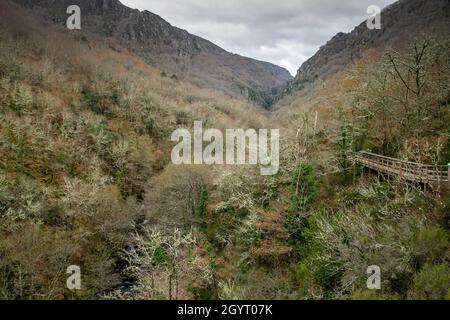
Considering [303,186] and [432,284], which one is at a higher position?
[303,186]

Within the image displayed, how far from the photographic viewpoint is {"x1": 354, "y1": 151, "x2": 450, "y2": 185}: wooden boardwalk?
67.4ft

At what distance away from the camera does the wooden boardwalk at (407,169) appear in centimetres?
2054

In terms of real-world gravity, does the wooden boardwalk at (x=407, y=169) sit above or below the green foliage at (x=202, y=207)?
above

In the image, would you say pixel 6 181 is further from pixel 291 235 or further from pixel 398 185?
pixel 398 185

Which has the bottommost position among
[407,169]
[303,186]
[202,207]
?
[202,207]

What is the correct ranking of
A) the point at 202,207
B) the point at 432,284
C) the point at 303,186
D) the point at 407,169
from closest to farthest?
the point at 432,284, the point at 407,169, the point at 303,186, the point at 202,207

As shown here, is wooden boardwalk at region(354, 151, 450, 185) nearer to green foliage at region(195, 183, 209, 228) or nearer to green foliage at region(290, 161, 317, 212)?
green foliage at region(290, 161, 317, 212)

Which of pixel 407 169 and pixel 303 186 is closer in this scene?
pixel 407 169

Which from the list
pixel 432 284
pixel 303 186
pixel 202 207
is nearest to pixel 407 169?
pixel 303 186

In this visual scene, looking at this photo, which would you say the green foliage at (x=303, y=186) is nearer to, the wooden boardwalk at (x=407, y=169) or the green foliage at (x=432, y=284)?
the wooden boardwalk at (x=407, y=169)

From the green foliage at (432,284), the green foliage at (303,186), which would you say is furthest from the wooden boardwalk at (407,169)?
the green foliage at (432,284)

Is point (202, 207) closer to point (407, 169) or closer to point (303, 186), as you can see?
point (303, 186)

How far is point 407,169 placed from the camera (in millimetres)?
22688

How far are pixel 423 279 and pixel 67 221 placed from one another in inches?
1309
